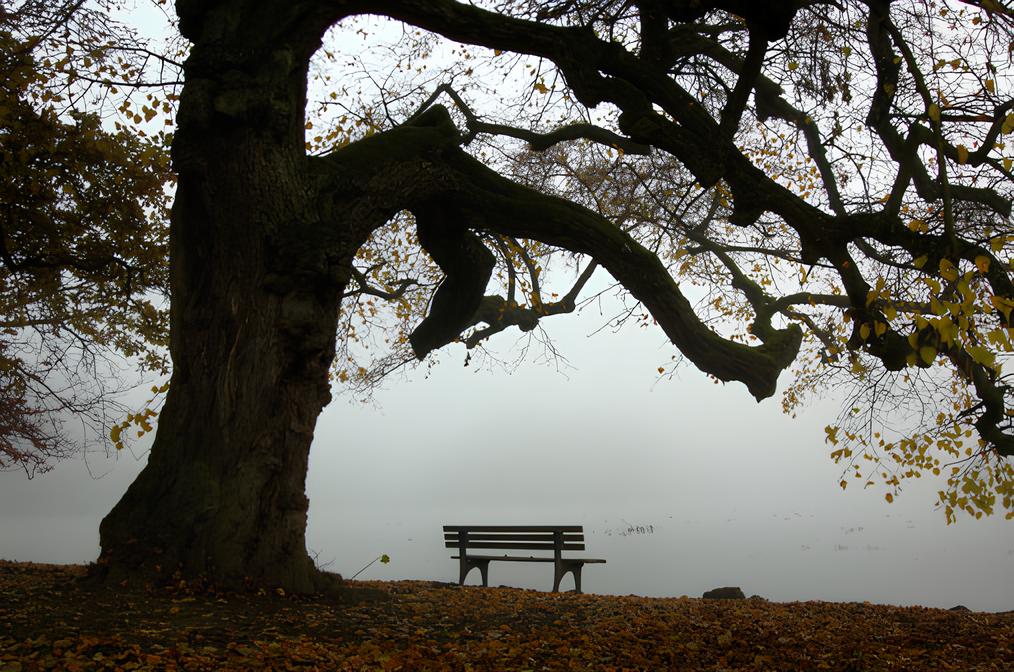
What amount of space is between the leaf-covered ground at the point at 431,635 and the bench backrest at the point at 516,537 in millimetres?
2771

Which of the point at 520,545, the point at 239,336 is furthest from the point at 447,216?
the point at 520,545

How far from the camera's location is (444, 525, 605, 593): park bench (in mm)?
9312

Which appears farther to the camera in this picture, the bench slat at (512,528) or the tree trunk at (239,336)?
the bench slat at (512,528)

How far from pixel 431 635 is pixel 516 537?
4992 mm

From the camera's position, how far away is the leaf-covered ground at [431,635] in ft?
12.2

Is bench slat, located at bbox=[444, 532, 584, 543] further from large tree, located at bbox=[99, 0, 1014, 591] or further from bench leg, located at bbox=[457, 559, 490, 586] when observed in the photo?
large tree, located at bbox=[99, 0, 1014, 591]

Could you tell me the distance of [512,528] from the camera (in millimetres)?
9602

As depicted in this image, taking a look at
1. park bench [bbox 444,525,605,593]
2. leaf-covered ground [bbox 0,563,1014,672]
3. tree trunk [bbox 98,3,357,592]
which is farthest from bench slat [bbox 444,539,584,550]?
tree trunk [bbox 98,3,357,592]

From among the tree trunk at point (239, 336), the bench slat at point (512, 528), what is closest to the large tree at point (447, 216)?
the tree trunk at point (239, 336)

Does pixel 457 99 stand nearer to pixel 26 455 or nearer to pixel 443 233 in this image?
pixel 443 233

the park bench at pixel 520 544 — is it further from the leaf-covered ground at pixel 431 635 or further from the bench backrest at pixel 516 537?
the leaf-covered ground at pixel 431 635

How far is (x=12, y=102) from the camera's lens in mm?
7109

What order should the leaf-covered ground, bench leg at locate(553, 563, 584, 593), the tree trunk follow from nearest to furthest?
the leaf-covered ground
the tree trunk
bench leg at locate(553, 563, 584, 593)

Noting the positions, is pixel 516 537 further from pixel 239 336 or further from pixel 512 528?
pixel 239 336
